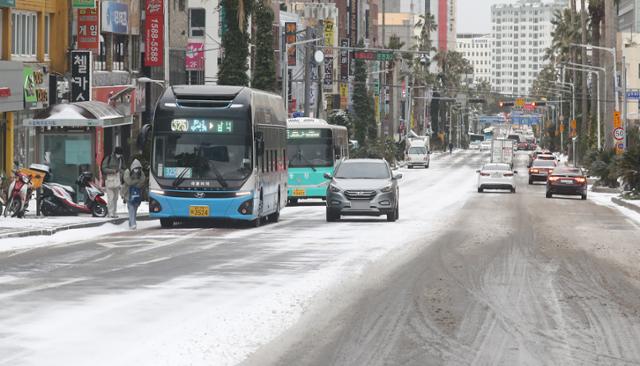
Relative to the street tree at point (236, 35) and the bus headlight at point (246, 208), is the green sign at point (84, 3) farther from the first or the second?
the bus headlight at point (246, 208)

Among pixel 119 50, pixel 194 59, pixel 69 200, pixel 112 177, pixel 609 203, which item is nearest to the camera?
pixel 112 177

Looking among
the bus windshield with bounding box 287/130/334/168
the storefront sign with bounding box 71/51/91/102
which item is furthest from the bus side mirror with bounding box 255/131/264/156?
the storefront sign with bounding box 71/51/91/102

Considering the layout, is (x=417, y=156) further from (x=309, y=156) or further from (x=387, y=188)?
(x=387, y=188)

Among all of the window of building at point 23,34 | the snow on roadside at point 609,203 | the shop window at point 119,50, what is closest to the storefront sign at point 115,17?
the shop window at point 119,50

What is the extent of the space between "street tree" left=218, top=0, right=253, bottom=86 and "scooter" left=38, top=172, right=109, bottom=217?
30678mm

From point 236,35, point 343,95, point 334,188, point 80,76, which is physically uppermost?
point 343,95

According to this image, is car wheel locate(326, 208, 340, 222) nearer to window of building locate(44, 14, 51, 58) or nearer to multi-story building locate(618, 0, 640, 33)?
window of building locate(44, 14, 51, 58)

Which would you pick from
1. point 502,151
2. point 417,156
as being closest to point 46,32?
point 417,156

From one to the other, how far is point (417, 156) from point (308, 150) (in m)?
68.0

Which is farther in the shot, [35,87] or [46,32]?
[46,32]

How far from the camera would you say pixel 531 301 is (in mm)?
17297

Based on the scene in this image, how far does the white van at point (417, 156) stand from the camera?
120m

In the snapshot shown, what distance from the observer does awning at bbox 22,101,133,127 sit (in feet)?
122

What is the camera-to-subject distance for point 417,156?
394 feet
